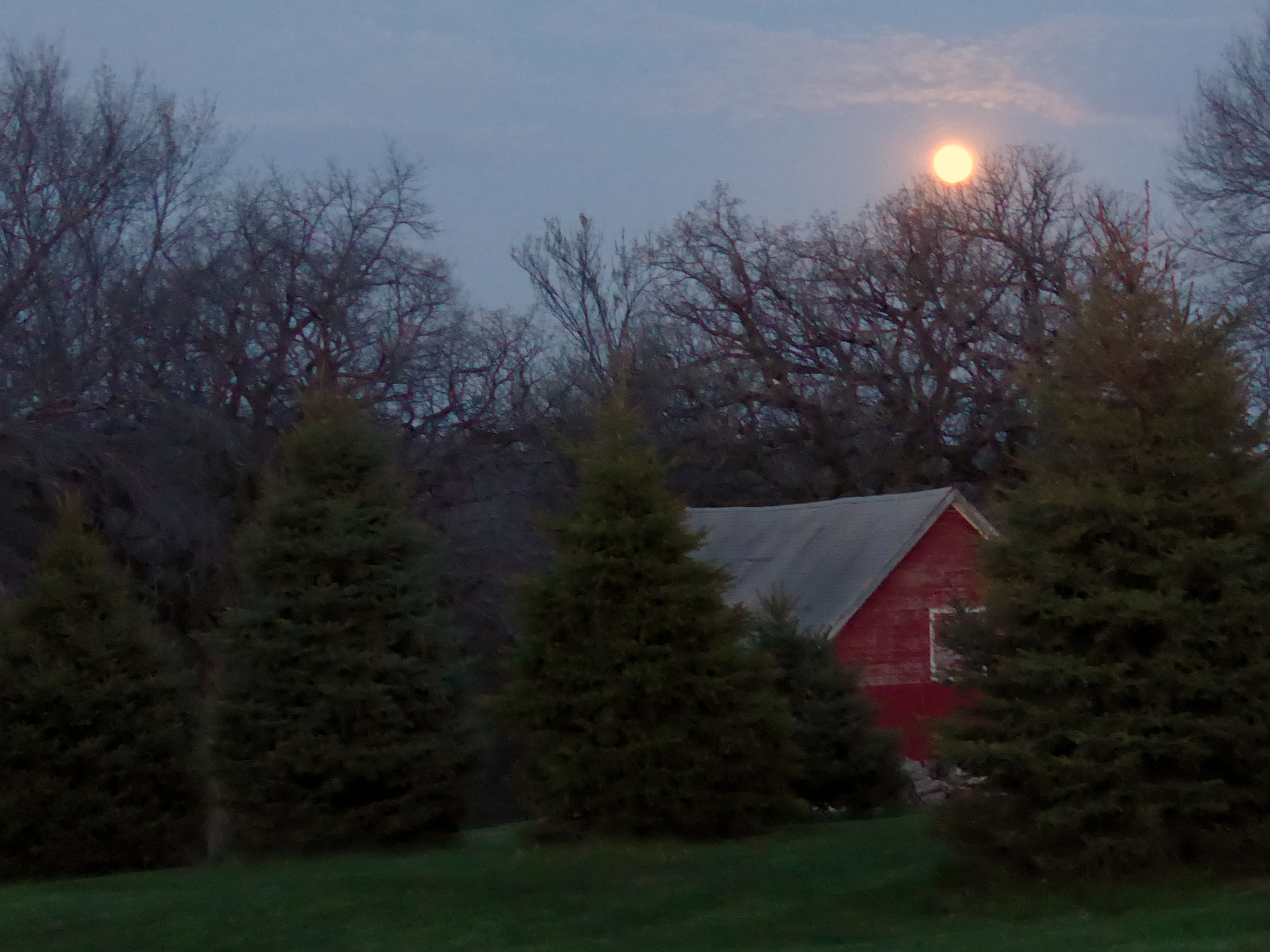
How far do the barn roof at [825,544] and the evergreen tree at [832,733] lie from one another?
712cm

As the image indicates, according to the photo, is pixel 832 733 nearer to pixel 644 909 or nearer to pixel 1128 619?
pixel 644 909

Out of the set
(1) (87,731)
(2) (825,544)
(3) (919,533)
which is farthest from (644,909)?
(2) (825,544)

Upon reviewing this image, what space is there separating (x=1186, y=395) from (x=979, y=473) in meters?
34.1

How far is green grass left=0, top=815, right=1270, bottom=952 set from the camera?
8648 mm

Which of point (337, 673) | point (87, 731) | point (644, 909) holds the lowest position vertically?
point (644, 909)

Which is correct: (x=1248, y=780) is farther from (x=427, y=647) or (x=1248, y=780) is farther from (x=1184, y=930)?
(x=427, y=647)

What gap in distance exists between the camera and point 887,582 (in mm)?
28750

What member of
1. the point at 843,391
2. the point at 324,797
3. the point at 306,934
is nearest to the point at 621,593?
the point at 324,797

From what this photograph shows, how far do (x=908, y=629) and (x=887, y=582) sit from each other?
0.98 meters

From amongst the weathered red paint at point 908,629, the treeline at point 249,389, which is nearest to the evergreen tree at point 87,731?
the treeline at point 249,389

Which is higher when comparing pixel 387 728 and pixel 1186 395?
pixel 1186 395

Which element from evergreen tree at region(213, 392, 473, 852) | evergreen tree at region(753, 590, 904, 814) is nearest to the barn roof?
evergreen tree at region(753, 590, 904, 814)

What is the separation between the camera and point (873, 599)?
28.5 metres

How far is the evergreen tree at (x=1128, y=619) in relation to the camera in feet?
31.7
